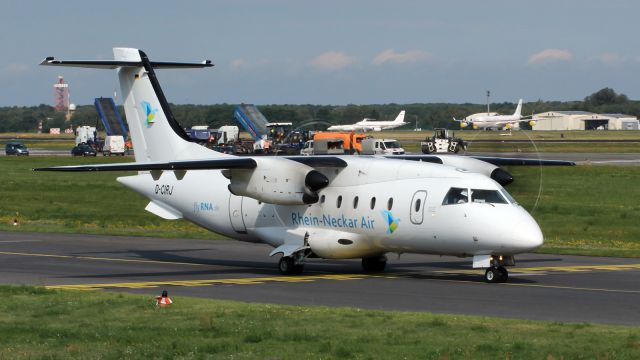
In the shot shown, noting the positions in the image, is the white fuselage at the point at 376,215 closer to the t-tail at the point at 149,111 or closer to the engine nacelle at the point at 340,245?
the engine nacelle at the point at 340,245

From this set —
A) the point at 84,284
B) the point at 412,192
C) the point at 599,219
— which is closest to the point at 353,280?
the point at 412,192

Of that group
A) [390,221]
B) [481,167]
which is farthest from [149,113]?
[481,167]

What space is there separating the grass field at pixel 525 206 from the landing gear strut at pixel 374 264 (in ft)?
14.4

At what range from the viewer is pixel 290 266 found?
94.4 ft

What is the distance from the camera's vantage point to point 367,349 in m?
16.3

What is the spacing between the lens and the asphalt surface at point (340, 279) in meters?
22.1

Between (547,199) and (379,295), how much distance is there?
3507 centimetres

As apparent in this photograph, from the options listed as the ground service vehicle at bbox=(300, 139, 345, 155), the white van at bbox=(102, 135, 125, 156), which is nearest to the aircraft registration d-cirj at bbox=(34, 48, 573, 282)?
the ground service vehicle at bbox=(300, 139, 345, 155)

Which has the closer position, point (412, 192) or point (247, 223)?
point (412, 192)

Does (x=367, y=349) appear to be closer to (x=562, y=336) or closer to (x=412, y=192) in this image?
(x=562, y=336)

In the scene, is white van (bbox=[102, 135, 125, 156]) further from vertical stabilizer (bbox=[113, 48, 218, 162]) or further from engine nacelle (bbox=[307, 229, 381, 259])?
engine nacelle (bbox=[307, 229, 381, 259])

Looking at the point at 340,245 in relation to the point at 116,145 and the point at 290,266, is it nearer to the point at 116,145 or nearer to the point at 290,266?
the point at 290,266

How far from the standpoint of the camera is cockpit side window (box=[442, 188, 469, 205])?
26.0 m

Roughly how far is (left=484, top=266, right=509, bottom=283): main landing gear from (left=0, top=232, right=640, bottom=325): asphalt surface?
0.61 feet
